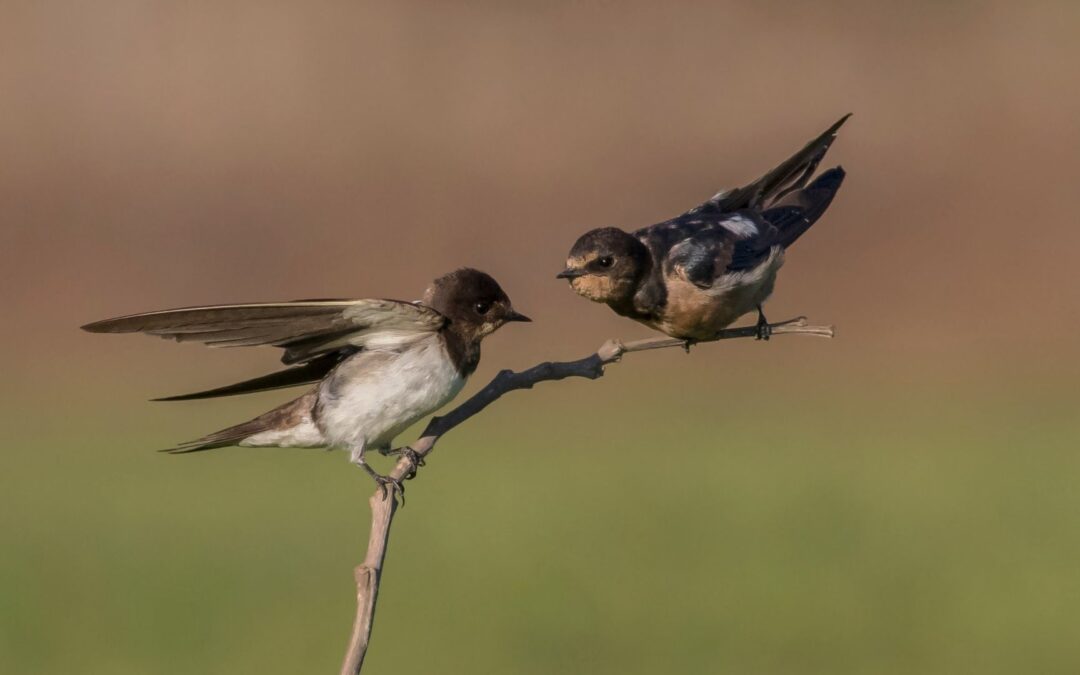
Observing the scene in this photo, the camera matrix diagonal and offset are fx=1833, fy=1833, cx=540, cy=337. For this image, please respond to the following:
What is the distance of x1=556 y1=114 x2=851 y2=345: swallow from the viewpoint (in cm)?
635

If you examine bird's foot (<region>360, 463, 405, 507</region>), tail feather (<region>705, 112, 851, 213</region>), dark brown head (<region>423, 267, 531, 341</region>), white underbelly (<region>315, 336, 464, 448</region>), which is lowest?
bird's foot (<region>360, 463, 405, 507</region>)

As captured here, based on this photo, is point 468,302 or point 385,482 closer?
point 385,482

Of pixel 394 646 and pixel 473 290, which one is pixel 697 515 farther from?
pixel 473 290

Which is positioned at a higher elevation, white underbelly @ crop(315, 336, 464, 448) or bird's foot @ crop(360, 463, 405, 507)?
white underbelly @ crop(315, 336, 464, 448)

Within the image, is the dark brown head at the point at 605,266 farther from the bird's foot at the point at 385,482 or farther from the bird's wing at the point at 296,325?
the bird's foot at the point at 385,482

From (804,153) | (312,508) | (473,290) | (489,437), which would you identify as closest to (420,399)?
(473,290)

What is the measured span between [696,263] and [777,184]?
626 mm

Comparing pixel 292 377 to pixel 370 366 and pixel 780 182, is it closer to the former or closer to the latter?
pixel 370 366

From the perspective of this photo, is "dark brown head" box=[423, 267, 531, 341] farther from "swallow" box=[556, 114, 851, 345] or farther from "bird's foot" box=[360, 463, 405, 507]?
"bird's foot" box=[360, 463, 405, 507]

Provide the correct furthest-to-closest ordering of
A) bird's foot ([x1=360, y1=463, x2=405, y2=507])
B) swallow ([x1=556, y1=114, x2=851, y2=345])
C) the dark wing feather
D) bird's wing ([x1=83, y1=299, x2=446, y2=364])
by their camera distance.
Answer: swallow ([x1=556, y1=114, x2=851, y2=345])
the dark wing feather
bird's wing ([x1=83, y1=299, x2=446, y2=364])
bird's foot ([x1=360, y1=463, x2=405, y2=507])

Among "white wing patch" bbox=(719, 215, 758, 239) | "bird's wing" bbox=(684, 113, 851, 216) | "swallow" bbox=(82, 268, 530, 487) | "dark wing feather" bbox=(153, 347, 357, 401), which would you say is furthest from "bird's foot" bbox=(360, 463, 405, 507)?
"bird's wing" bbox=(684, 113, 851, 216)

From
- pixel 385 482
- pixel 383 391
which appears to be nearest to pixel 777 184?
pixel 383 391

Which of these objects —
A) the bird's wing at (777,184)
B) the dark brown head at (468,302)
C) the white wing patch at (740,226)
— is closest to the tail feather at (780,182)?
the bird's wing at (777,184)

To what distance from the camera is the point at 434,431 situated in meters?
4.73
